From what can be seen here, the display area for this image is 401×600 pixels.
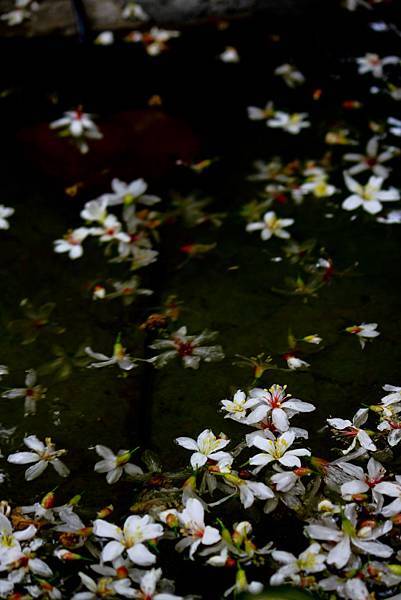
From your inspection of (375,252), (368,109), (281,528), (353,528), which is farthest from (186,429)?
(368,109)

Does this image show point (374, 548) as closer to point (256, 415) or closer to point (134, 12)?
point (256, 415)

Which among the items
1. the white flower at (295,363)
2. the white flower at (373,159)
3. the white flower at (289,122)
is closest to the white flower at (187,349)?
the white flower at (295,363)

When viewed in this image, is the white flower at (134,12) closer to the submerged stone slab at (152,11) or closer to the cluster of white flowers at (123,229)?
the submerged stone slab at (152,11)

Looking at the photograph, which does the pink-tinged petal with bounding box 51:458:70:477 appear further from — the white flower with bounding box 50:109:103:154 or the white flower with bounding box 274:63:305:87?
the white flower with bounding box 274:63:305:87

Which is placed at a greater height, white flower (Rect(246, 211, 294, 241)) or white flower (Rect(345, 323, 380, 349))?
white flower (Rect(246, 211, 294, 241))

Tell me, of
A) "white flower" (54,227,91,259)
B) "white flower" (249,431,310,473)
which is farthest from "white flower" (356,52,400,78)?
"white flower" (249,431,310,473)

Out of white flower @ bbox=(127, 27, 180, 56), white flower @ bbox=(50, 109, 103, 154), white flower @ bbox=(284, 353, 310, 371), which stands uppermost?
white flower @ bbox=(127, 27, 180, 56)
